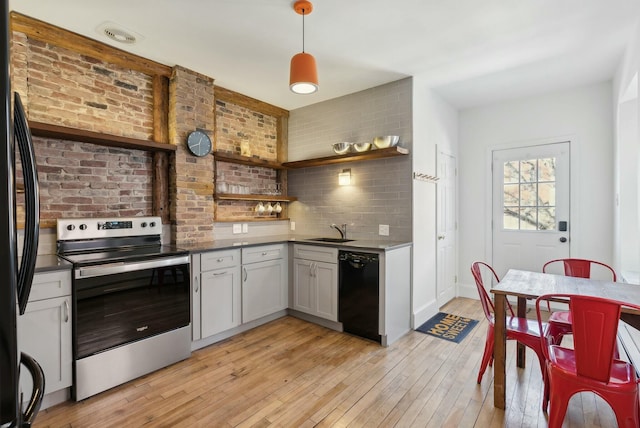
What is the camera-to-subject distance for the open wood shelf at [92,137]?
2.55 metres

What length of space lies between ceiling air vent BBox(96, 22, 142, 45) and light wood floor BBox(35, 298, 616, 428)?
9.10 feet

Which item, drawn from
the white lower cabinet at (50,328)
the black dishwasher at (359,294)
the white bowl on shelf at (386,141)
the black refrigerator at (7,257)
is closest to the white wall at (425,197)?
the white bowl on shelf at (386,141)

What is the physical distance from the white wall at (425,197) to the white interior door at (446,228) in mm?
160

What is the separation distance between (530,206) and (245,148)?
12.3 ft

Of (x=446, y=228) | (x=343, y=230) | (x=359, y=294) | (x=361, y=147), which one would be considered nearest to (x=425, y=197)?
(x=446, y=228)

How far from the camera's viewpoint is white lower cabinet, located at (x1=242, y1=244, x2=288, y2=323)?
3396mm

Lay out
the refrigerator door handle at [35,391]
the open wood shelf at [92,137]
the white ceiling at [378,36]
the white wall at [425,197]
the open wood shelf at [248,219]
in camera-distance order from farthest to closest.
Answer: the open wood shelf at [248,219] → the white wall at [425,197] → the open wood shelf at [92,137] → the white ceiling at [378,36] → the refrigerator door handle at [35,391]

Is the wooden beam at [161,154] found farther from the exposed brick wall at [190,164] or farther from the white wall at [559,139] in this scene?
the white wall at [559,139]

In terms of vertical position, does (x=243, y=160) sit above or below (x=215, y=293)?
above

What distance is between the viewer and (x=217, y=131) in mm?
4039

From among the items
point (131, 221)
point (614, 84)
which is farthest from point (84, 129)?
point (614, 84)

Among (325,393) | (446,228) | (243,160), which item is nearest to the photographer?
(325,393)

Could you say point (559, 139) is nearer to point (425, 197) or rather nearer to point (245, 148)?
point (425, 197)

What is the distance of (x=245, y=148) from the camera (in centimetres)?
414
